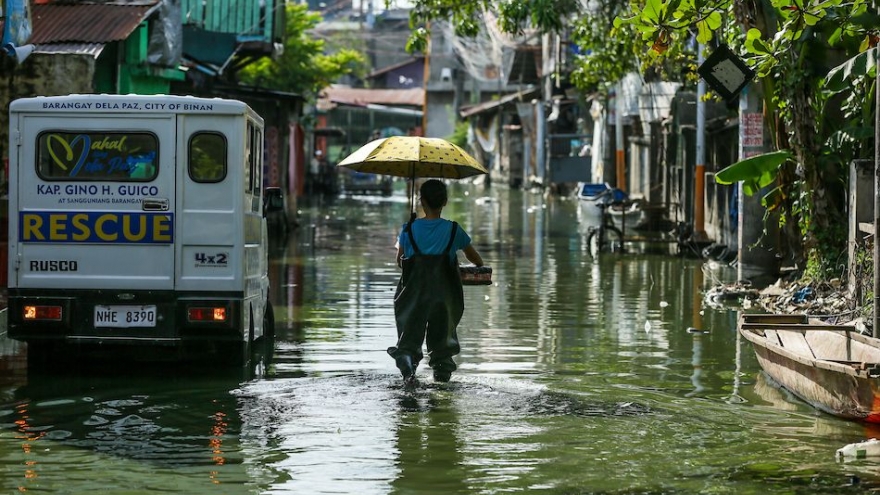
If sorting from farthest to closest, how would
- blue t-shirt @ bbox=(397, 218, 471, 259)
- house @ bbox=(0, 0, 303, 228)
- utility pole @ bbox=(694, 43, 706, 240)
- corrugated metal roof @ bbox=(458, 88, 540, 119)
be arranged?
1. corrugated metal roof @ bbox=(458, 88, 540, 119)
2. utility pole @ bbox=(694, 43, 706, 240)
3. house @ bbox=(0, 0, 303, 228)
4. blue t-shirt @ bbox=(397, 218, 471, 259)

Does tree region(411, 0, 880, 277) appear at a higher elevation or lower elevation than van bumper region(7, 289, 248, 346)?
higher

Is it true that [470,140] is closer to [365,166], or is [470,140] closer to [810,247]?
[810,247]

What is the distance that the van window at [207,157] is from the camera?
11789 millimetres

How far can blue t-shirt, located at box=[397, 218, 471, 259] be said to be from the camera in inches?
435

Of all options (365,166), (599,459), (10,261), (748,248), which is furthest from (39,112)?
(748,248)

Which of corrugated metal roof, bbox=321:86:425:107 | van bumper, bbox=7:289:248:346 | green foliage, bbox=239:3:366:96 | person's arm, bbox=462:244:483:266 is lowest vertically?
van bumper, bbox=7:289:248:346

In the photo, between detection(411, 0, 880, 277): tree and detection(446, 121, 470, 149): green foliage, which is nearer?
detection(411, 0, 880, 277): tree

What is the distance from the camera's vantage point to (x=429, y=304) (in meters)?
11.2

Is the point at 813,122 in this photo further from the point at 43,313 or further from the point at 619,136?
the point at 619,136

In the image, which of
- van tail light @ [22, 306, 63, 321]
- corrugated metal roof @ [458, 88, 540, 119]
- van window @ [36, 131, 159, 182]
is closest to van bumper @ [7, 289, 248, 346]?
van tail light @ [22, 306, 63, 321]

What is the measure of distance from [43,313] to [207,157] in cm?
182

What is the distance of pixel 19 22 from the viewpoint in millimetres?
17234

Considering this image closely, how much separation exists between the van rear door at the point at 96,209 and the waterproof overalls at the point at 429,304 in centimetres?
202

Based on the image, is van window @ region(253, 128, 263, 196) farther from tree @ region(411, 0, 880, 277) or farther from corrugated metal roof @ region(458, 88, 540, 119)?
corrugated metal roof @ region(458, 88, 540, 119)
